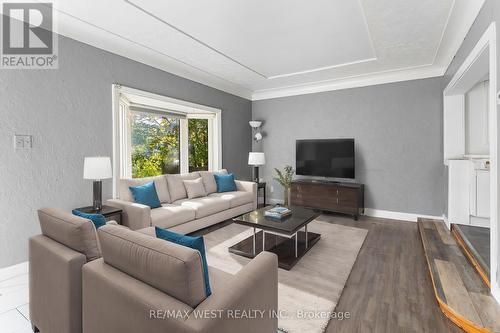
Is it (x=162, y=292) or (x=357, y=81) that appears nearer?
(x=162, y=292)

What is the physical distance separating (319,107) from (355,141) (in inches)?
43.2

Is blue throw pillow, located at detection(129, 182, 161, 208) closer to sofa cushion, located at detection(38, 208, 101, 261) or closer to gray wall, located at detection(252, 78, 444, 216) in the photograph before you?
sofa cushion, located at detection(38, 208, 101, 261)

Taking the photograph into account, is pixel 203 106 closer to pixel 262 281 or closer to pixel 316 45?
pixel 316 45

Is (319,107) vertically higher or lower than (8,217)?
higher

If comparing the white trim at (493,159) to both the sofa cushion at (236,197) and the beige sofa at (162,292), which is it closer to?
the beige sofa at (162,292)

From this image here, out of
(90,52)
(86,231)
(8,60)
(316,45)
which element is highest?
(316,45)

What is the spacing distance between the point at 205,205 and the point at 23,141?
2.31m

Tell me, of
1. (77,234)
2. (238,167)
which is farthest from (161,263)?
(238,167)

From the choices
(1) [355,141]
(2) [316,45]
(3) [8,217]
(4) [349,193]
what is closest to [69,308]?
(3) [8,217]

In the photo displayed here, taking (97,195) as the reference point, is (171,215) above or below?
below

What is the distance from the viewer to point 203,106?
5.05 metres

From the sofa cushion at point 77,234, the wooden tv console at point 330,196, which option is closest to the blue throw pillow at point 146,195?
the sofa cushion at point 77,234

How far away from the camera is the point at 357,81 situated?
5.06 meters

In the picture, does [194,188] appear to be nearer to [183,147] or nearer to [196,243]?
[183,147]
